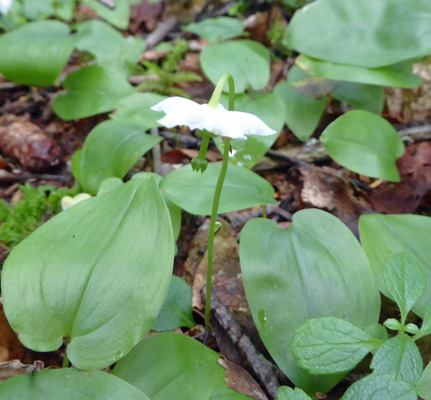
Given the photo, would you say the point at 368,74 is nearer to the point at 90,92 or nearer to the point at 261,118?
the point at 261,118

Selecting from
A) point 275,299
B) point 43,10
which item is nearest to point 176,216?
point 275,299

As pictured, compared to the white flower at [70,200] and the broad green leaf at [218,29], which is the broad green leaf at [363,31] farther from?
the white flower at [70,200]

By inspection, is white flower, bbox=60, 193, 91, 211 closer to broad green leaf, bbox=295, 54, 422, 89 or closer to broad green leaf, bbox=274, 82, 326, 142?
broad green leaf, bbox=274, 82, 326, 142

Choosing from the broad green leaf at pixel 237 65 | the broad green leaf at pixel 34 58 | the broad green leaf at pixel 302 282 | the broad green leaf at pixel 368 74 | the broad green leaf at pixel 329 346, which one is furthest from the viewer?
the broad green leaf at pixel 34 58

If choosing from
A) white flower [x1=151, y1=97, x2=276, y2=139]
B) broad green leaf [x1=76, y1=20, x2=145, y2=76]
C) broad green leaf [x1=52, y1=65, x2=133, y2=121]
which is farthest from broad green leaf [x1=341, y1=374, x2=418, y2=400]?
broad green leaf [x1=76, y1=20, x2=145, y2=76]

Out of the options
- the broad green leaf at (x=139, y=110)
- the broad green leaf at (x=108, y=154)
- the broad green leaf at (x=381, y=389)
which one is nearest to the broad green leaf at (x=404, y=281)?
the broad green leaf at (x=381, y=389)

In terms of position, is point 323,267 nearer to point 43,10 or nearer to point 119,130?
point 119,130
